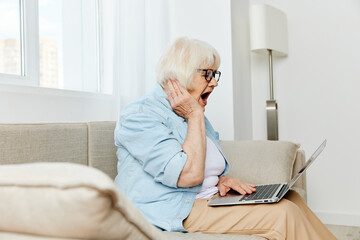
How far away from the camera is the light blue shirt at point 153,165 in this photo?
4.37 feet

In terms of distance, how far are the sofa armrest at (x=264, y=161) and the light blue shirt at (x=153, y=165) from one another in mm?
573

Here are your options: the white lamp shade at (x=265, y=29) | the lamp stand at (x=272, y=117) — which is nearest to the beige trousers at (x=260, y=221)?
the lamp stand at (x=272, y=117)

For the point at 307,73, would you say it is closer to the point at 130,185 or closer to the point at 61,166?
the point at 130,185

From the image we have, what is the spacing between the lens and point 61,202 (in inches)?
15.5

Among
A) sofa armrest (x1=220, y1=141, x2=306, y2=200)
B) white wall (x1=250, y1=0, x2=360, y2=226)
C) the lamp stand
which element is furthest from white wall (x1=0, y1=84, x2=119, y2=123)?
white wall (x1=250, y1=0, x2=360, y2=226)

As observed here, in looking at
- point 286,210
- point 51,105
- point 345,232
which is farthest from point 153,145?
point 345,232

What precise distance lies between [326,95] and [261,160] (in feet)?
4.05

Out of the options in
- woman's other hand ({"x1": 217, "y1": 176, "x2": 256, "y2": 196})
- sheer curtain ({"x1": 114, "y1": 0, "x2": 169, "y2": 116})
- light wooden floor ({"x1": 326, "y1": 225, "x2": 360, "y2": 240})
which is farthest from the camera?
light wooden floor ({"x1": 326, "y1": 225, "x2": 360, "y2": 240})

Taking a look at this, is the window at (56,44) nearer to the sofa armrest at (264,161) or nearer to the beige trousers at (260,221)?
the sofa armrest at (264,161)

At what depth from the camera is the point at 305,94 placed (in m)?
3.01

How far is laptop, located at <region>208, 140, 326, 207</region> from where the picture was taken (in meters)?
1.33

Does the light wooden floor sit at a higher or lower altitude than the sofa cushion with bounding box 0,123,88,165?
lower

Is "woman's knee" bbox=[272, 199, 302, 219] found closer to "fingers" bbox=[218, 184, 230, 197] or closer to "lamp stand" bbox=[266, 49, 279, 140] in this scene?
"fingers" bbox=[218, 184, 230, 197]

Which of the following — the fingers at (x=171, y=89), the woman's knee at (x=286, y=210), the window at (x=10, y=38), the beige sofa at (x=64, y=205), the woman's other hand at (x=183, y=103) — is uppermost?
the window at (x=10, y=38)
